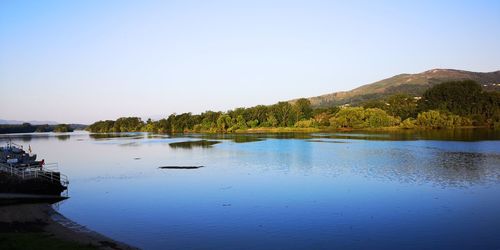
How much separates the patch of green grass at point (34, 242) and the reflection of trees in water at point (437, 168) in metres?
33.4

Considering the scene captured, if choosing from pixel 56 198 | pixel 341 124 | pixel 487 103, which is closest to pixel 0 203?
pixel 56 198

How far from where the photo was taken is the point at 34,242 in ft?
62.0

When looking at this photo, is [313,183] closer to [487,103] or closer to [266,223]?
[266,223]

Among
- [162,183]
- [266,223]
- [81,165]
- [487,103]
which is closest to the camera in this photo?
[266,223]

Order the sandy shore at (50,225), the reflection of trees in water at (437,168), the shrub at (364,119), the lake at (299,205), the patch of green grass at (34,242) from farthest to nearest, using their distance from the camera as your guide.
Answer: the shrub at (364,119) → the reflection of trees in water at (437,168) → the lake at (299,205) → the sandy shore at (50,225) → the patch of green grass at (34,242)

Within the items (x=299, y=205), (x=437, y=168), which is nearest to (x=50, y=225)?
(x=299, y=205)

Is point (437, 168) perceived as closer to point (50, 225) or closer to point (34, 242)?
point (50, 225)

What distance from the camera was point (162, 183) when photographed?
44.4 m

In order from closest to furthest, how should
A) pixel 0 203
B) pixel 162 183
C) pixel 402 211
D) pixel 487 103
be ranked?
pixel 402 211, pixel 0 203, pixel 162 183, pixel 487 103

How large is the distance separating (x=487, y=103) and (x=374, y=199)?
615 ft

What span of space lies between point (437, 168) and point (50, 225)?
4363cm

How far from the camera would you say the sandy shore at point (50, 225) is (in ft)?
68.0

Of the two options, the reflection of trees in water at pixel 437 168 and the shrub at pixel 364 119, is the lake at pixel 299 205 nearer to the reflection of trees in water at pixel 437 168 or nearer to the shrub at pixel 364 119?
the reflection of trees in water at pixel 437 168

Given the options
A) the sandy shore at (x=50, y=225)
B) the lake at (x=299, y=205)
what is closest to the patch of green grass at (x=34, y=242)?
the sandy shore at (x=50, y=225)
